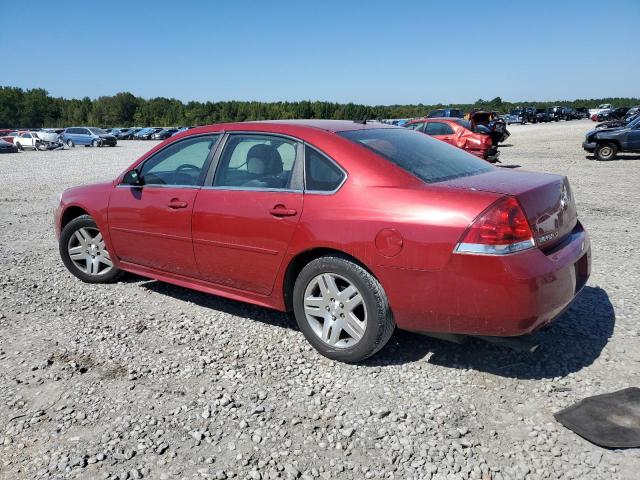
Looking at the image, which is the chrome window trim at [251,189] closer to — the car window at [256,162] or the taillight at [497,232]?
the car window at [256,162]

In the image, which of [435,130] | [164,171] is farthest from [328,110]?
[164,171]

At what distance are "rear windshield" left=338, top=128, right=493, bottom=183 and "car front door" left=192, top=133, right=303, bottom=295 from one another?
54 centimetres

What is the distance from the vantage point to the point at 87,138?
4069 centimetres

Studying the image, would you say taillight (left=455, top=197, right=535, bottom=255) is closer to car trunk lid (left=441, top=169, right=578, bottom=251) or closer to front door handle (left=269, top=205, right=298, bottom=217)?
car trunk lid (left=441, top=169, right=578, bottom=251)

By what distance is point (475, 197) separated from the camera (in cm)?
295

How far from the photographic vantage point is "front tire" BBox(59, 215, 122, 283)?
202 inches

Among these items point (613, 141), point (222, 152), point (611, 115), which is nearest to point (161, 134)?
point (613, 141)

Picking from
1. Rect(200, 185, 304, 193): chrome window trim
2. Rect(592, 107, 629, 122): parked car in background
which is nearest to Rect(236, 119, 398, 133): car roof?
Rect(200, 185, 304, 193): chrome window trim

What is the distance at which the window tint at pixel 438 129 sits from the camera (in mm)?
15664

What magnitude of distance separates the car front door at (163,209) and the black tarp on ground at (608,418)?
9.35 feet

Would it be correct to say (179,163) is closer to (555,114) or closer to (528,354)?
(528,354)

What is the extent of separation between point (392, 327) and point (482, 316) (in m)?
0.61

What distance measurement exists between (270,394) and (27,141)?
42174 mm

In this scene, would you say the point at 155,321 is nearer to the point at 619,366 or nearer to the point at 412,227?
the point at 412,227
